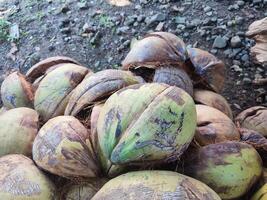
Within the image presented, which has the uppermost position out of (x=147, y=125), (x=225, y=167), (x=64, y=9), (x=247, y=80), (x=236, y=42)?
(x=147, y=125)

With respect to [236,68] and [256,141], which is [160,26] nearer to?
[236,68]

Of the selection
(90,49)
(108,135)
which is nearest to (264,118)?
(108,135)

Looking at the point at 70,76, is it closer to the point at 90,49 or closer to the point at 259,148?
the point at 259,148

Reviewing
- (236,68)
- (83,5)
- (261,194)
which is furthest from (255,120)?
(83,5)

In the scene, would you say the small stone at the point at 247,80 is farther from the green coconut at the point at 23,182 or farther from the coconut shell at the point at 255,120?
the green coconut at the point at 23,182

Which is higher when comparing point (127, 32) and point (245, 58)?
point (127, 32)

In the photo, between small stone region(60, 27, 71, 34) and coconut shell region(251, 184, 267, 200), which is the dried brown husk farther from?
small stone region(60, 27, 71, 34)

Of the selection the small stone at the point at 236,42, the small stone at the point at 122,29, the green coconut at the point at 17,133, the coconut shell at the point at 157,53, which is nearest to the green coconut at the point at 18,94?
the green coconut at the point at 17,133
